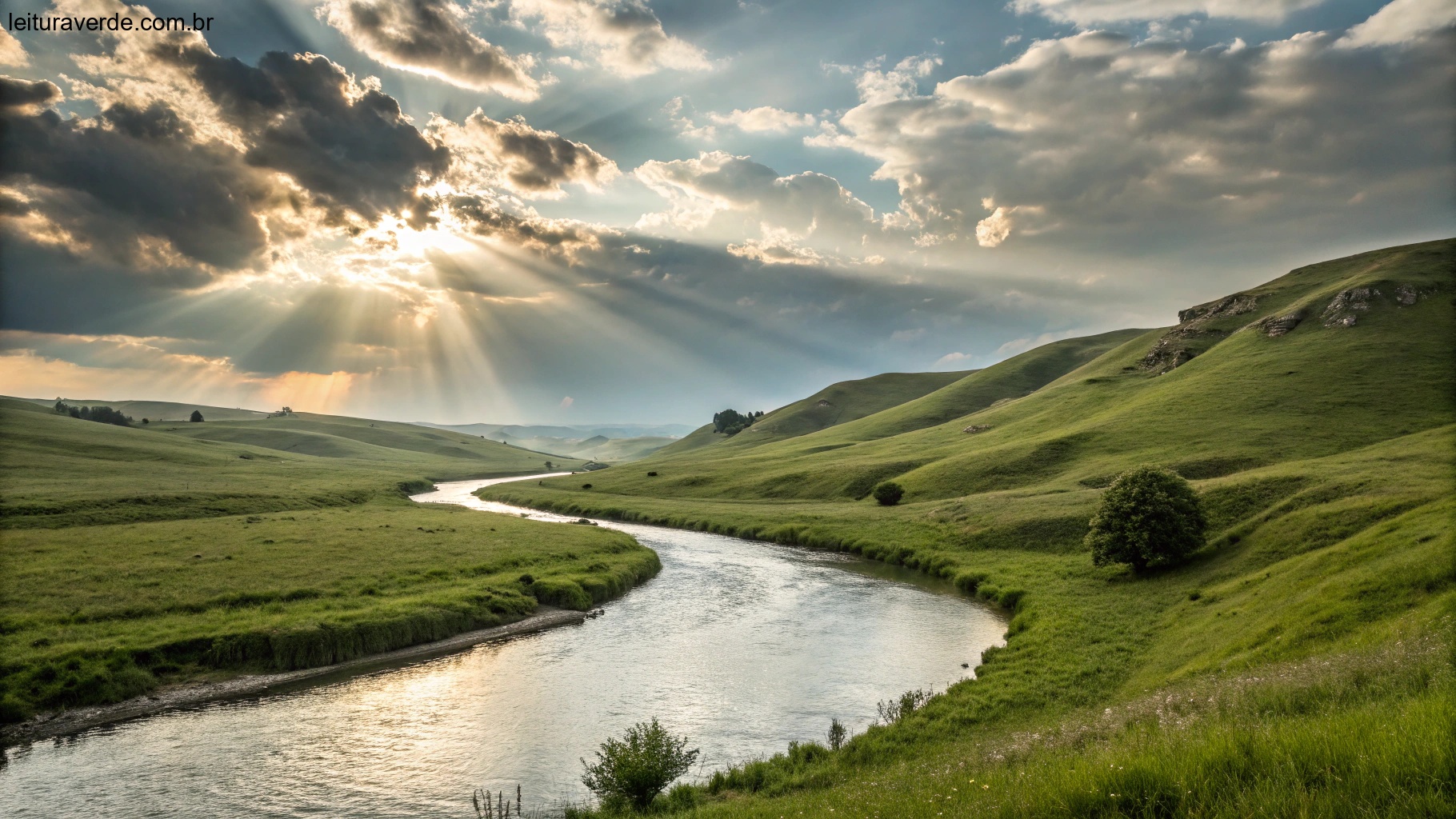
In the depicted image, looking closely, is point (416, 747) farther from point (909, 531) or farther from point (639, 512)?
point (639, 512)

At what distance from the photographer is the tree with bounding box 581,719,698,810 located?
19094 mm

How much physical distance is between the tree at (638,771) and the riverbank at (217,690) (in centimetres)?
1907

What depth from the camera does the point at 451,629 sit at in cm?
3888

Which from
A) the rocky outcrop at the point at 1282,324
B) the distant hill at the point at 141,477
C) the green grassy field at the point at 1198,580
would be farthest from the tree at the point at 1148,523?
the rocky outcrop at the point at 1282,324

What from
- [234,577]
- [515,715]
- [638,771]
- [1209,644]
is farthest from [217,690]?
[1209,644]

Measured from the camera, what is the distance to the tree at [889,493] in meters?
82.8

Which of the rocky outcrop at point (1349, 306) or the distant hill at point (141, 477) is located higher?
the rocky outcrop at point (1349, 306)

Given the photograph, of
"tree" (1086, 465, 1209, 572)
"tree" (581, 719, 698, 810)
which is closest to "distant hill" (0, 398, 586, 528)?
"tree" (581, 719, 698, 810)

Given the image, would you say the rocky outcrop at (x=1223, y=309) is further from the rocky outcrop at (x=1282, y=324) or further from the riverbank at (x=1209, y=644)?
the riverbank at (x=1209, y=644)

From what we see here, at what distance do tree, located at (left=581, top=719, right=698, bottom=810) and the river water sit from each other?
1.77 metres

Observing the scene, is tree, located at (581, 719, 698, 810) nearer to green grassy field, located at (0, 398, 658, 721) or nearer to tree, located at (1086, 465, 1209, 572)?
green grassy field, located at (0, 398, 658, 721)

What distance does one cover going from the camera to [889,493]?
82.9 meters

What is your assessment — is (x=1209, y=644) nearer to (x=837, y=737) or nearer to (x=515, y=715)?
(x=837, y=737)

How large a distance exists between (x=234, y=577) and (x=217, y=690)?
14376 mm
